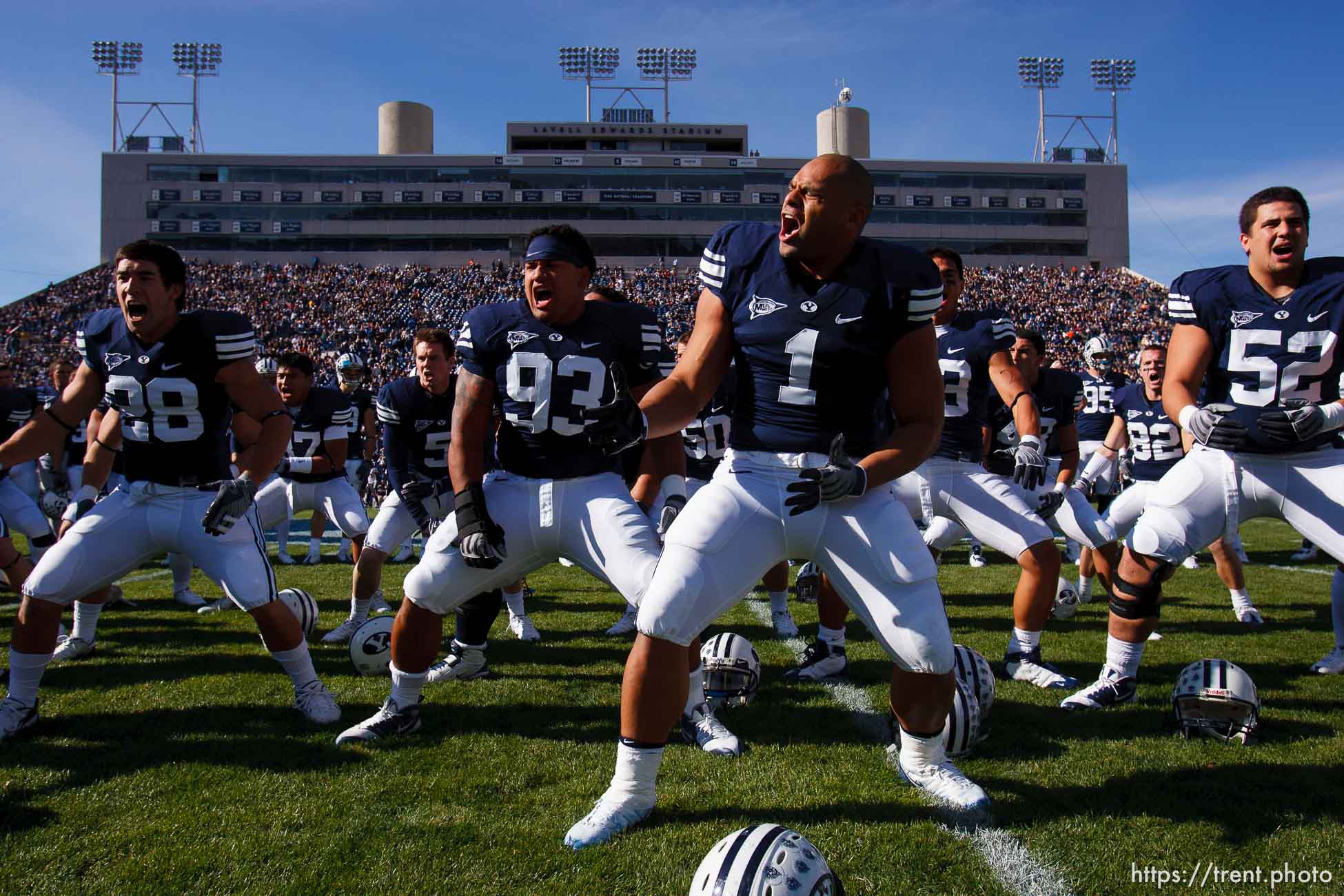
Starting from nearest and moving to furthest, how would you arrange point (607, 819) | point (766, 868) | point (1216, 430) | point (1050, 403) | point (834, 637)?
1. point (766, 868)
2. point (607, 819)
3. point (1216, 430)
4. point (834, 637)
5. point (1050, 403)

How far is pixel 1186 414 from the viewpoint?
13.3 feet

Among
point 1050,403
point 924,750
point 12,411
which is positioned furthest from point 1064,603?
point 12,411

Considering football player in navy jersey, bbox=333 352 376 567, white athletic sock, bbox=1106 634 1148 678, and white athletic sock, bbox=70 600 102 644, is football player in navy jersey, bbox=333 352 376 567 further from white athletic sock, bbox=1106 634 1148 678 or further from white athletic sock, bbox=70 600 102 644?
white athletic sock, bbox=1106 634 1148 678

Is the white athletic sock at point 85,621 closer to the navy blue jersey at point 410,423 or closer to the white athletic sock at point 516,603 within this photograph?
the navy blue jersey at point 410,423

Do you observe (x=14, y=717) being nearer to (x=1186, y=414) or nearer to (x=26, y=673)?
(x=26, y=673)

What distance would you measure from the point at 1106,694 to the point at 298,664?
3.97 metres

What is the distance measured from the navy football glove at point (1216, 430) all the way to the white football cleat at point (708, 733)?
8.05 feet

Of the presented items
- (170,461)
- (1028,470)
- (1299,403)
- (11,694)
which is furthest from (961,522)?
(11,694)

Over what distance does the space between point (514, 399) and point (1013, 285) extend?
46002mm

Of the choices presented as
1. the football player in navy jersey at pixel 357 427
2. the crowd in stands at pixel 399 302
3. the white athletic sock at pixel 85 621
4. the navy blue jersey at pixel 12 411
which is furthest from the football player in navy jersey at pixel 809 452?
the crowd in stands at pixel 399 302

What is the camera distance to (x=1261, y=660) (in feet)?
18.1

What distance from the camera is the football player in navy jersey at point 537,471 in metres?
3.62

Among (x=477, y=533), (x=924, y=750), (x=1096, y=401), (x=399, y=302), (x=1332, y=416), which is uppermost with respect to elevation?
(x=399, y=302)

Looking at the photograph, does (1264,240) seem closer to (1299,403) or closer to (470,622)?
(1299,403)
